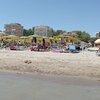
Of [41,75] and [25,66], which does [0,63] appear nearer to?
[25,66]

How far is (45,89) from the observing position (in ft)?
39.8

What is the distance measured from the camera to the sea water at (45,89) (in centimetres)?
1059

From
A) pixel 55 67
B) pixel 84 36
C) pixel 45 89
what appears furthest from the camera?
pixel 84 36

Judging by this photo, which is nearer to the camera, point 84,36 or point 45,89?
point 45,89

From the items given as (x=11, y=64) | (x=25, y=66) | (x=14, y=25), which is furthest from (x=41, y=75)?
(x=14, y=25)

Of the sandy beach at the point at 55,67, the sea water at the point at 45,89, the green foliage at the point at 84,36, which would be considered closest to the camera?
the sea water at the point at 45,89

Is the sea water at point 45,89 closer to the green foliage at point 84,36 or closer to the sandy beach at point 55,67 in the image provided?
the sandy beach at point 55,67

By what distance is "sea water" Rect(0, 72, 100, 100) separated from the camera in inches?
417

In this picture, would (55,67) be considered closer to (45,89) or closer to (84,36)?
(45,89)

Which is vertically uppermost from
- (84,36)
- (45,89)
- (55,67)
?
(84,36)

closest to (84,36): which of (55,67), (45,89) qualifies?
(55,67)

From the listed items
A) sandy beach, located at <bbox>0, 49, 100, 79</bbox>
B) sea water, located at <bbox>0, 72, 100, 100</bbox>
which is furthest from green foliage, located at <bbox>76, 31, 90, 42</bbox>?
sea water, located at <bbox>0, 72, 100, 100</bbox>

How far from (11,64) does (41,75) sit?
3727 mm

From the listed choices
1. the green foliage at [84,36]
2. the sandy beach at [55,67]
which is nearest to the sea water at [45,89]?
the sandy beach at [55,67]
